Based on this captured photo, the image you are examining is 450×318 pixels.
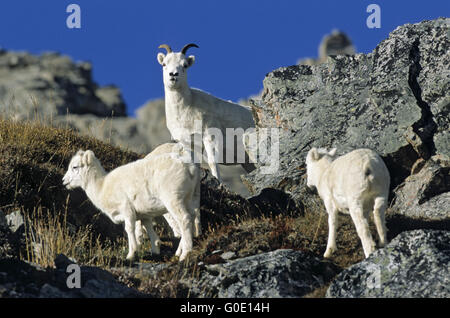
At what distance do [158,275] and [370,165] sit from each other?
358cm

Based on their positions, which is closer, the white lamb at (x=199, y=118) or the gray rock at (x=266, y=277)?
the gray rock at (x=266, y=277)

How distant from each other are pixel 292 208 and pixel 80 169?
4.45m

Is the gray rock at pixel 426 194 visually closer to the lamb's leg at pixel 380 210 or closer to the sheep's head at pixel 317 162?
the sheep's head at pixel 317 162

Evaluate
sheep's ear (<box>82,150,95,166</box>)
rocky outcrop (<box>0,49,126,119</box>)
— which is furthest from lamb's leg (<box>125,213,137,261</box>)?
rocky outcrop (<box>0,49,126,119</box>)

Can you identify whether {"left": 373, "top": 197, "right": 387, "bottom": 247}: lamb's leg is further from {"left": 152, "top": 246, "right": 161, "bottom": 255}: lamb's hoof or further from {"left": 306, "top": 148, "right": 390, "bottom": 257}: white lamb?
{"left": 152, "top": 246, "right": 161, "bottom": 255}: lamb's hoof

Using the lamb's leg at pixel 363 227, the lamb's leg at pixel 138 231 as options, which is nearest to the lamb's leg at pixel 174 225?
the lamb's leg at pixel 138 231

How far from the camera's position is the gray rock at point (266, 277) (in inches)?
417

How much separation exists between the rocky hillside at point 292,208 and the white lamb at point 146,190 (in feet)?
1.85

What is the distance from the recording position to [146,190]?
39.8ft

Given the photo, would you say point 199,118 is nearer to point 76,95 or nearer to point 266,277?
point 266,277

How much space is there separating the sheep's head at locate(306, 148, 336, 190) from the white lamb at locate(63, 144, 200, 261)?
1.98 meters
